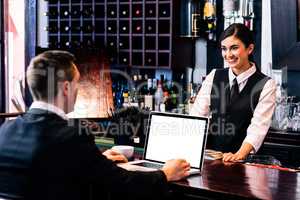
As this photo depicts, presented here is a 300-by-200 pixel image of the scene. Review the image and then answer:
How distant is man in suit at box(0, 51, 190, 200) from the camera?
2066mm

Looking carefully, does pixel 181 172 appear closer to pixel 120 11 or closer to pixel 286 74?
pixel 286 74

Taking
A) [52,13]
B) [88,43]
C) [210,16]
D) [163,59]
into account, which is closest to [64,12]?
[52,13]

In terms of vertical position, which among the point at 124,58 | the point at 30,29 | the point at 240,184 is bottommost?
the point at 240,184

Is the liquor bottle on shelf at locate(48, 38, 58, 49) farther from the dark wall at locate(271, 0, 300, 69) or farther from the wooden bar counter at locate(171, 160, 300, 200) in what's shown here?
the wooden bar counter at locate(171, 160, 300, 200)

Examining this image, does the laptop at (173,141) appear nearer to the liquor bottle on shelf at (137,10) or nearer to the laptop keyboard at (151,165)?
the laptop keyboard at (151,165)

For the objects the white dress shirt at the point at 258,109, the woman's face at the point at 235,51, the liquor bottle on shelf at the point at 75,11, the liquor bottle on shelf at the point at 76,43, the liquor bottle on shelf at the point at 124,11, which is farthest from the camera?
the liquor bottle on shelf at the point at 75,11

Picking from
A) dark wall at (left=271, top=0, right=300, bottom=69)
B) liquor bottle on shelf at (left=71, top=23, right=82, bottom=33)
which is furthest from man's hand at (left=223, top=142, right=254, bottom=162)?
liquor bottle on shelf at (left=71, top=23, right=82, bottom=33)

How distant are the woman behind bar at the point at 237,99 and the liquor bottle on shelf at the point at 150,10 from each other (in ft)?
5.75

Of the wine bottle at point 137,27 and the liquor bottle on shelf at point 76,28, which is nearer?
the wine bottle at point 137,27

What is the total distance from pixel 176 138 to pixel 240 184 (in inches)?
18.2

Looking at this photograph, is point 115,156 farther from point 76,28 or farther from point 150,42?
point 76,28

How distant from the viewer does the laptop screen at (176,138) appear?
104 inches

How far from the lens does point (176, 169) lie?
247 cm

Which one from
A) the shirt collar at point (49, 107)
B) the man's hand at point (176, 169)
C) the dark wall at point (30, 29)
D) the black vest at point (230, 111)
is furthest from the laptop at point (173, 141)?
the dark wall at point (30, 29)
